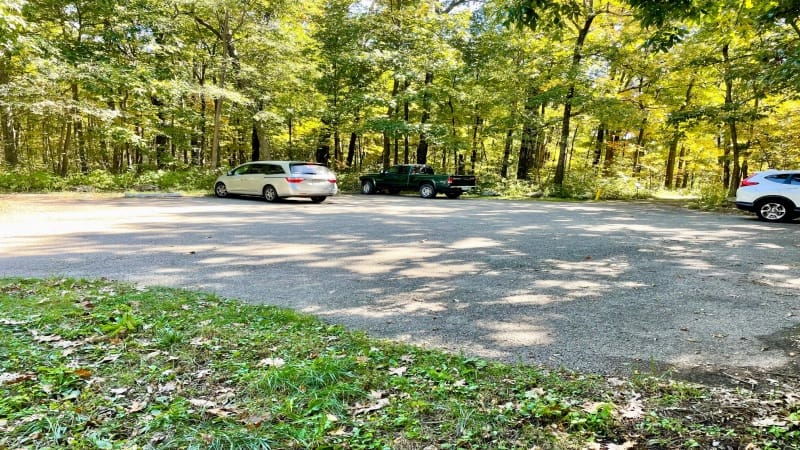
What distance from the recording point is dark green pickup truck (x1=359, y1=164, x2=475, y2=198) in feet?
63.9

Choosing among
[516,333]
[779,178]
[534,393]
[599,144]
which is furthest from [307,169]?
[599,144]

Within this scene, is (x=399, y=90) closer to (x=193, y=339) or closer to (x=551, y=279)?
(x=551, y=279)

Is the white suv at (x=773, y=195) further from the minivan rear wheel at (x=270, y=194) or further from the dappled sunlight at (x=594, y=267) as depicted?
the minivan rear wheel at (x=270, y=194)

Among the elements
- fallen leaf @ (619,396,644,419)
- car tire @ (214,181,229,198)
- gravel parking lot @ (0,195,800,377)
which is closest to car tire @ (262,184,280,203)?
car tire @ (214,181,229,198)

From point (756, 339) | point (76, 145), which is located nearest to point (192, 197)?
point (76, 145)

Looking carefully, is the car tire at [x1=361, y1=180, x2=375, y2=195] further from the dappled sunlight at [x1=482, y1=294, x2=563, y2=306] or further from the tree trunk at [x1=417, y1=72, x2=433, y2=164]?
the dappled sunlight at [x1=482, y1=294, x2=563, y2=306]

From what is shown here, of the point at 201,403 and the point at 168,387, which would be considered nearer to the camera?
the point at 201,403

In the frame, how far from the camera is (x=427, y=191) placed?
1981 centimetres

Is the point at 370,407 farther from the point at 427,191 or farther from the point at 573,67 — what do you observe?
the point at 573,67

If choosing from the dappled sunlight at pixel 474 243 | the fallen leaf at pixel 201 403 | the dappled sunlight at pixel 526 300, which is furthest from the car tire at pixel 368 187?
the fallen leaf at pixel 201 403

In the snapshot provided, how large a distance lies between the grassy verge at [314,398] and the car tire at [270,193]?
11974mm

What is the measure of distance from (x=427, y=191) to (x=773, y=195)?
12240 mm

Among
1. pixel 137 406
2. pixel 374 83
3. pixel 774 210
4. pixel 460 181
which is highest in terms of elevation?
pixel 374 83

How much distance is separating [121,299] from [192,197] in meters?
13.7
